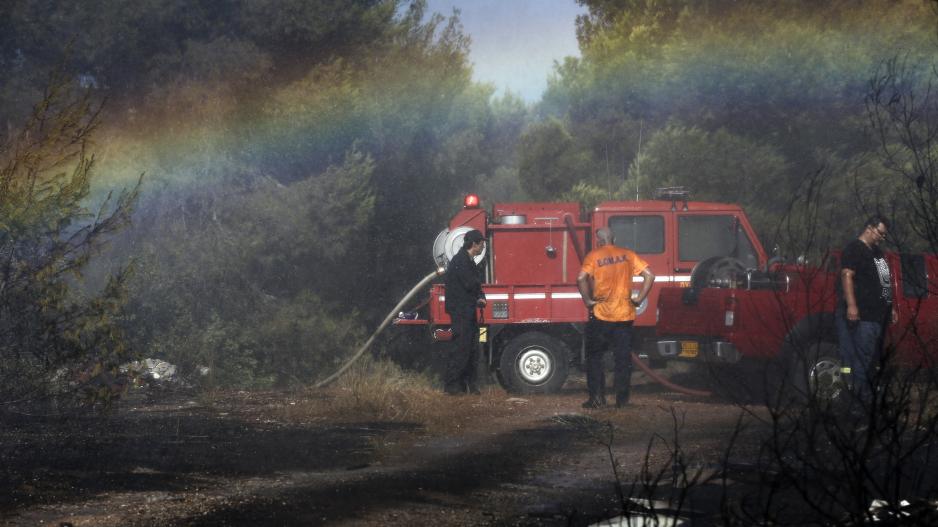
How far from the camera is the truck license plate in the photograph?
526 inches

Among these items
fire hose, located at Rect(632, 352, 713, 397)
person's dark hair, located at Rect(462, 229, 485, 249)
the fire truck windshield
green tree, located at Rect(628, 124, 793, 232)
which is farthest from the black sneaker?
green tree, located at Rect(628, 124, 793, 232)

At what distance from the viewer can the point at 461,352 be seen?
44.8 ft

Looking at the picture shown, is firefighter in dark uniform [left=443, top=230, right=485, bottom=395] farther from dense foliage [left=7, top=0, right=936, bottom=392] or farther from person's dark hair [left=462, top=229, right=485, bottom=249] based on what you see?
dense foliage [left=7, top=0, right=936, bottom=392]

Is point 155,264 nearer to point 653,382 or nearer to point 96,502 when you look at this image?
point 653,382

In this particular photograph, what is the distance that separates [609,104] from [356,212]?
568 inches

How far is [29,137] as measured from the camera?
10211mm

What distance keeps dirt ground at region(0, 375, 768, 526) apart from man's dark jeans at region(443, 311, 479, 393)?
2.53ft

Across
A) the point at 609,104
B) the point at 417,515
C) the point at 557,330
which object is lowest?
the point at 417,515

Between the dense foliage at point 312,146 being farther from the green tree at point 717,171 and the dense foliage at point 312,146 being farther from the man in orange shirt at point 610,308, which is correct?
the man in orange shirt at point 610,308

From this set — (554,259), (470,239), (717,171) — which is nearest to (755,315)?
(554,259)

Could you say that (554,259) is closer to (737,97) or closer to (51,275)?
(51,275)

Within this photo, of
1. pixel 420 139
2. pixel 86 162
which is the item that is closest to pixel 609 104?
pixel 420 139

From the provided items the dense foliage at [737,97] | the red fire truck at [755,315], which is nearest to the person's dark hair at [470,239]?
the red fire truck at [755,315]

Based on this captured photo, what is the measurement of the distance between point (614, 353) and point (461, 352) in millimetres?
2108
